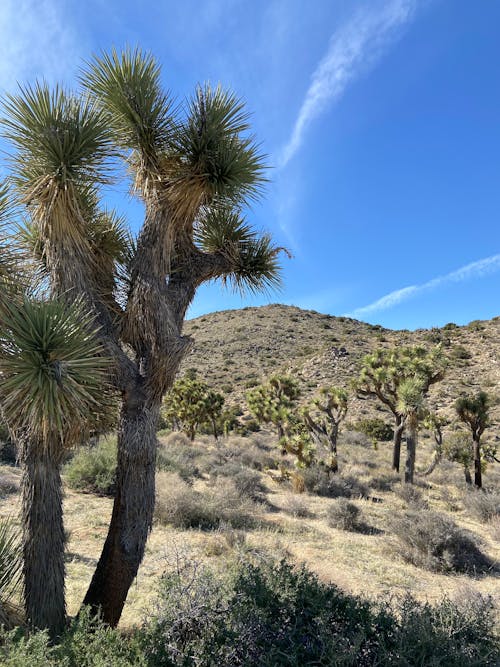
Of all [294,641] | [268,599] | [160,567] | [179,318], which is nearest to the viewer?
[294,641]

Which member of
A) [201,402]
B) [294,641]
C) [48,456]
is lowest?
[294,641]

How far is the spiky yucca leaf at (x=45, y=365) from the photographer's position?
329 centimetres

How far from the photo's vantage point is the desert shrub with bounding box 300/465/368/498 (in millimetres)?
13233

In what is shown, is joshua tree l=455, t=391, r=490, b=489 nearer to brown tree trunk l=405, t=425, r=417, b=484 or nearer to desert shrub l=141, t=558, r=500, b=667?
brown tree trunk l=405, t=425, r=417, b=484

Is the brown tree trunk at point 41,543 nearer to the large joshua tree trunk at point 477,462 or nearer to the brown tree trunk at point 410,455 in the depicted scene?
the brown tree trunk at point 410,455

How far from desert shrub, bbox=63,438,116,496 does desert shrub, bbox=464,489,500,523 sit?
9.39 metres

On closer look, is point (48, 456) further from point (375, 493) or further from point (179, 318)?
point (375, 493)

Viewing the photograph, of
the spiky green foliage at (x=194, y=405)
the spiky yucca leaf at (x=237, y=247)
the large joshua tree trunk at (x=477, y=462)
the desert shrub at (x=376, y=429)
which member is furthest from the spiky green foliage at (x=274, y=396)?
the spiky yucca leaf at (x=237, y=247)

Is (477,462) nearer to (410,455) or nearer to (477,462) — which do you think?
(477,462)

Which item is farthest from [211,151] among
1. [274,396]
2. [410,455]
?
[274,396]

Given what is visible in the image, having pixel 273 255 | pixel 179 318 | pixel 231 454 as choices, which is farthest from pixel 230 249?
pixel 231 454

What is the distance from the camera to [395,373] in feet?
50.7

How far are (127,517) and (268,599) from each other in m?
1.51

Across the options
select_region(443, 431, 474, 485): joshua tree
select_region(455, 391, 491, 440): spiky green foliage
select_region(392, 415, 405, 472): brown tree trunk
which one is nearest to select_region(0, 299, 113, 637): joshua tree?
select_region(455, 391, 491, 440): spiky green foliage
